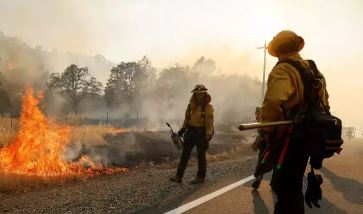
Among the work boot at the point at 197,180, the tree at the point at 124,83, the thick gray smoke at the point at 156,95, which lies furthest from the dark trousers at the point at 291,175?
the tree at the point at 124,83

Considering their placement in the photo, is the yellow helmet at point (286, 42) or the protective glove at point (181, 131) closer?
the yellow helmet at point (286, 42)

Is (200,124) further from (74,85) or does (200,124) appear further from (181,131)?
(74,85)

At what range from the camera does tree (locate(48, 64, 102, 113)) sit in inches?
2030

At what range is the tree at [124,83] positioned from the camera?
59.5m

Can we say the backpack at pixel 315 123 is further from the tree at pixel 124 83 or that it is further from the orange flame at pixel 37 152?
the tree at pixel 124 83

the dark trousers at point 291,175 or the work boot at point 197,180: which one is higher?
the dark trousers at point 291,175

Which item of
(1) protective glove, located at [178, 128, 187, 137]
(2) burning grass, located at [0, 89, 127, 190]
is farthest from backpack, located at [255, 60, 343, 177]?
(2) burning grass, located at [0, 89, 127, 190]

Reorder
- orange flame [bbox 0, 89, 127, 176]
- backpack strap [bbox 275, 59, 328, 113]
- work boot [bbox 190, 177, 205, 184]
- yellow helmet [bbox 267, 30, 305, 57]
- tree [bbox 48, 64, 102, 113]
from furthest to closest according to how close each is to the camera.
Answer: tree [bbox 48, 64, 102, 113] → orange flame [bbox 0, 89, 127, 176] → work boot [bbox 190, 177, 205, 184] → yellow helmet [bbox 267, 30, 305, 57] → backpack strap [bbox 275, 59, 328, 113]

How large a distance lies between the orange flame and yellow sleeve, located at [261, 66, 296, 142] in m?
9.08

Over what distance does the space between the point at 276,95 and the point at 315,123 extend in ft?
1.42

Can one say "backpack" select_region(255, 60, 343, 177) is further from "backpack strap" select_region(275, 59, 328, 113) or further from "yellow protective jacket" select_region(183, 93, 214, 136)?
"yellow protective jacket" select_region(183, 93, 214, 136)

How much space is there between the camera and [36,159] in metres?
13.3

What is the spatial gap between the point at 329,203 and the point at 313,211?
2.26 ft

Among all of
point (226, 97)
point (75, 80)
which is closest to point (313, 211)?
point (75, 80)
